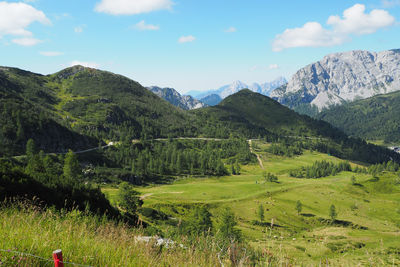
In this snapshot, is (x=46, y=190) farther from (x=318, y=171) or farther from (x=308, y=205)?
(x=318, y=171)

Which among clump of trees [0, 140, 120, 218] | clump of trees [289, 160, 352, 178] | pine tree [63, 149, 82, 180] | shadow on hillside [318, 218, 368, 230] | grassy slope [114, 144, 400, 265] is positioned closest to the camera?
clump of trees [0, 140, 120, 218]

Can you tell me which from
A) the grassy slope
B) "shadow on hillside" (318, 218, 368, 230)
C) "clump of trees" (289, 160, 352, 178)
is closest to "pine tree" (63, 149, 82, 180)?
the grassy slope

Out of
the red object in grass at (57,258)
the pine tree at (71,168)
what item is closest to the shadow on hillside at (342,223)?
the pine tree at (71,168)

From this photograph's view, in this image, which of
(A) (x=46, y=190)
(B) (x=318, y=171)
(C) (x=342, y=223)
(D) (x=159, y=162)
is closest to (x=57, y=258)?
(A) (x=46, y=190)

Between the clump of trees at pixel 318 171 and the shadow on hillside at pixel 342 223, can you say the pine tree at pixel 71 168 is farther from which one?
the clump of trees at pixel 318 171

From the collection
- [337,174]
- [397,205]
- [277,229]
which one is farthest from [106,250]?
[337,174]

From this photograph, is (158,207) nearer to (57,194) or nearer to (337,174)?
(57,194)

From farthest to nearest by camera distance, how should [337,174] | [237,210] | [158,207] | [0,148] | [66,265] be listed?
[337,174] < [0,148] < [237,210] < [158,207] < [66,265]

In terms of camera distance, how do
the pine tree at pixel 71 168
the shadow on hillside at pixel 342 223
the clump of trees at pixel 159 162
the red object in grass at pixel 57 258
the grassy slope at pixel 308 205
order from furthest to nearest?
the clump of trees at pixel 159 162
the shadow on hillside at pixel 342 223
the pine tree at pixel 71 168
the grassy slope at pixel 308 205
the red object in grass at pixel 57 258

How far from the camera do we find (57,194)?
1289 inches

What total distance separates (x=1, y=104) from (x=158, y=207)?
375 ft

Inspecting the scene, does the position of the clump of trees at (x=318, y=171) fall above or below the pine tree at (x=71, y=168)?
below

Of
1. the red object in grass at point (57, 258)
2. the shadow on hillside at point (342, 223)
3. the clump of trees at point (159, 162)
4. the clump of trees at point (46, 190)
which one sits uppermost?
the red object in grass at point (57, 258)

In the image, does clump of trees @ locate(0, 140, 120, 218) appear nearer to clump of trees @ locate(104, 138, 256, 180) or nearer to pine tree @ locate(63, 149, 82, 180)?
pine tree @ locate(63, 149, 82, 180)
